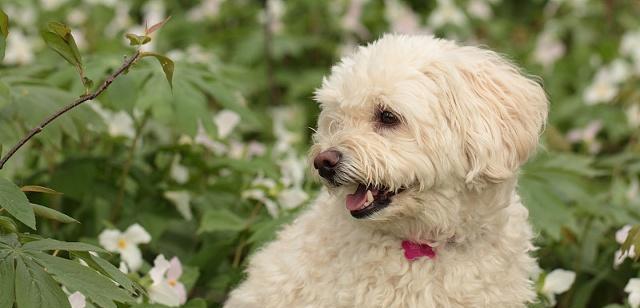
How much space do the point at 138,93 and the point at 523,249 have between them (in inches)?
65.5

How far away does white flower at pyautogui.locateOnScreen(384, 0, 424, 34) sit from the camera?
747 centimetres

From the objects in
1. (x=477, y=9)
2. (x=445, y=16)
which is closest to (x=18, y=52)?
(x=445, y=16)

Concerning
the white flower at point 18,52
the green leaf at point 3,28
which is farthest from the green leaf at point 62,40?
the white flower at point 18,52

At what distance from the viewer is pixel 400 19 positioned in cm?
752

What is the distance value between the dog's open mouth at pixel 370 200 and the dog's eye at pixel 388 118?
192 millimetres

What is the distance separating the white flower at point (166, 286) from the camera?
3680 millimetres

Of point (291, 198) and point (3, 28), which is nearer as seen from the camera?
point (3, 28)

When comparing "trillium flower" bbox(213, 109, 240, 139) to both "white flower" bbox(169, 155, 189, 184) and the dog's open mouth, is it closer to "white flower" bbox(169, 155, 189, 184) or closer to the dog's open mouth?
"white flower" bbox(169, 155, 189, 184)

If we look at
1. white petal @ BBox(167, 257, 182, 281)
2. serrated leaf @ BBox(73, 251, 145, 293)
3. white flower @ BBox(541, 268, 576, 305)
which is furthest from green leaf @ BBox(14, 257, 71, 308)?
white flower @ BBox(541, 268, 576, 305)

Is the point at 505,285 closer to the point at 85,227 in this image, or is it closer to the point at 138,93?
the point at 138,93

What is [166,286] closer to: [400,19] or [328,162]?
[328,162]

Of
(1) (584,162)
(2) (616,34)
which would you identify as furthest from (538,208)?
(2) (616,34)

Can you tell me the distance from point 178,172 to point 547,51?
3.85 metres

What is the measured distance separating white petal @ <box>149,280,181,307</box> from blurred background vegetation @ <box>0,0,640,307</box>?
209mm
